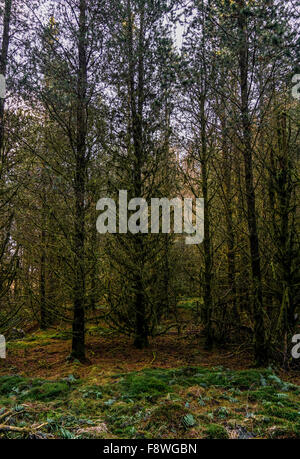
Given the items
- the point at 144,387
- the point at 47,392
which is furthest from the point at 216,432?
the point at 47,392

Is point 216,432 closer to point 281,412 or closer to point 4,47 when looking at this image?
point 281,412

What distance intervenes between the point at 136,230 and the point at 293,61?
448cm

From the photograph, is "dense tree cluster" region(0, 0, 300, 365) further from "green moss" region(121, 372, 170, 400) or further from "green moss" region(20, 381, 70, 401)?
"green moss" region(121, 372, 170, 400)

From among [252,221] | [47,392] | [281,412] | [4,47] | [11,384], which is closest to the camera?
[281,412]

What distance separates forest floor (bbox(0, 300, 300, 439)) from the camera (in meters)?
2.98

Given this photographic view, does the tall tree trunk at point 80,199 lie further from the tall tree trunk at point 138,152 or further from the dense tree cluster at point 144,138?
the tall tree trunk at point 138,152

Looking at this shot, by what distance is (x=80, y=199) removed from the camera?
630cm

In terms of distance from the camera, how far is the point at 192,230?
8.24 metres

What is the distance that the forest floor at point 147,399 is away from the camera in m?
2.98

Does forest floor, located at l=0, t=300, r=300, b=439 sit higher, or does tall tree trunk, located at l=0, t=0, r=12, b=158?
tall tree trunk, located at l=0, t=0, r=12, b=158

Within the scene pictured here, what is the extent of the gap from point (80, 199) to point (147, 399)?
412 cm

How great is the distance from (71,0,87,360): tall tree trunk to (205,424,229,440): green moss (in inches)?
149

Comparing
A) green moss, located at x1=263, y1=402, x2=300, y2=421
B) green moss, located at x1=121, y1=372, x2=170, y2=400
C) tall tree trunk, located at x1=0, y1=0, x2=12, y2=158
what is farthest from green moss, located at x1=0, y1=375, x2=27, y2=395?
tall tree trunk, located at x1=0, y1=0, x2=12, y2=158

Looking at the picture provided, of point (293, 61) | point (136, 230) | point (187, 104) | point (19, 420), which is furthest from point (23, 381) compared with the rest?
point (187, 104)
